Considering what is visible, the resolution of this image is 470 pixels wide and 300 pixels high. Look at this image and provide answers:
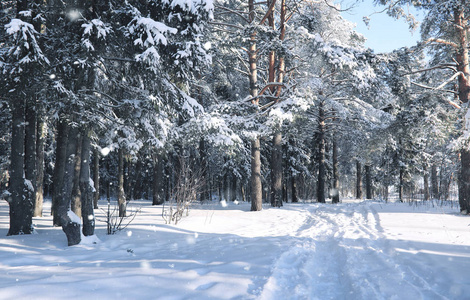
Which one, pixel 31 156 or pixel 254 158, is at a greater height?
pixel 254 158

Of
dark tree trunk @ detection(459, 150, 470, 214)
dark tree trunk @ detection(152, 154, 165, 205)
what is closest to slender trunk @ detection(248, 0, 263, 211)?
dark tree trunk @ detection(152, 154, 165, 205)

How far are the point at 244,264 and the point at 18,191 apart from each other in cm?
701

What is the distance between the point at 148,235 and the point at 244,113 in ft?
24.7

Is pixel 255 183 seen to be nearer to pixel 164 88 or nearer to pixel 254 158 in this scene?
pixel 254 158

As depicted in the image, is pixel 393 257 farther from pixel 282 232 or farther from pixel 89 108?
pixel 89 108

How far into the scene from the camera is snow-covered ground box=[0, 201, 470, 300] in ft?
11.1

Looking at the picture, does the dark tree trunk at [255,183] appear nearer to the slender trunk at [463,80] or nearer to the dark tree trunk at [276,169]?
the dark tree trunk at [276,169]

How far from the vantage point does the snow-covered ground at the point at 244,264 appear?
3.40 meters

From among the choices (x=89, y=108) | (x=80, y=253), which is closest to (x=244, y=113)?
(x=89, y=108)

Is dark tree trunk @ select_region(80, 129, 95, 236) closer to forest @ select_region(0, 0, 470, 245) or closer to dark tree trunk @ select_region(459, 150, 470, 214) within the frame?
forest @ select_region(0, 0, 470, 245)

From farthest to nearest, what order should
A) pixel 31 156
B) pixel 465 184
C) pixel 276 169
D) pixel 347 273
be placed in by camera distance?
1. pixel 276 169
2. pixel 465 184
3. pixel 31 156
4. pixel 347 273

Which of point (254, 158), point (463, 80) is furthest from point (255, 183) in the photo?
point (463, 80)

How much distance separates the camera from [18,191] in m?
7.84

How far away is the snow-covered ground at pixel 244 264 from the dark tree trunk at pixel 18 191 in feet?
1.81
